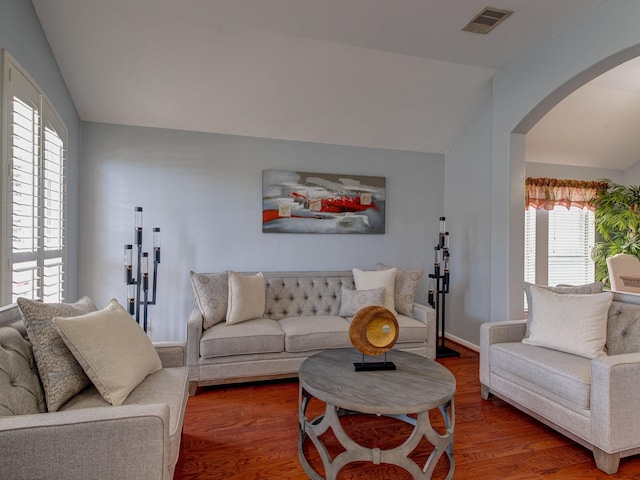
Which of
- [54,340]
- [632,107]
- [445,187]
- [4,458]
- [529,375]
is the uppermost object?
[632,107]

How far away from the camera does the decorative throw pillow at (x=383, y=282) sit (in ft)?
11.3

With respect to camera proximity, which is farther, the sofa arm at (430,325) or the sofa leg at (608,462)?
the sofa arm at (430,325)

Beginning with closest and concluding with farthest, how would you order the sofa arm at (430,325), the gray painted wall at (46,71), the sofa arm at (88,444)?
the sofa arm at (88,444), the gray painted wall at (46,71), the sofa arm at (430,325)

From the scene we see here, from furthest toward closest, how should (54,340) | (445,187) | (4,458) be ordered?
(445,187)
(54,340)
(4,458)

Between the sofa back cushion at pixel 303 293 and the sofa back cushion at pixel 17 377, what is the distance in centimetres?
212

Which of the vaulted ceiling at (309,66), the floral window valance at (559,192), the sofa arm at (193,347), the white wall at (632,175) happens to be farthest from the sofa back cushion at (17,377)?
the white wall at (632,175)

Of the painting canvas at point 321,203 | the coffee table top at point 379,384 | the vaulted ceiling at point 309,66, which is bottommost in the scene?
the coffee table top at point 379,384

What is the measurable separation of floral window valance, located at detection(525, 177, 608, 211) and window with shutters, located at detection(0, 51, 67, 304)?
5159mm

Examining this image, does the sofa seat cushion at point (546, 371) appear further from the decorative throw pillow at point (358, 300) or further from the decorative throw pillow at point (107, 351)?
the decorative throw pillow at point (107, 351)

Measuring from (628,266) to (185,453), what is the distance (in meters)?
4.83

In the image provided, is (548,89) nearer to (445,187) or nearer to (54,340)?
(445,187)

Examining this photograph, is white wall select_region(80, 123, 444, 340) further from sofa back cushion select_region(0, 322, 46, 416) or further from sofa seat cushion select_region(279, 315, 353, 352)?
sofa back cushion select_region(0, 322, 46, 416)

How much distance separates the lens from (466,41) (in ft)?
9.78

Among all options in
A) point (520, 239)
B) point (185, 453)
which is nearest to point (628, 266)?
point (520, 239)
